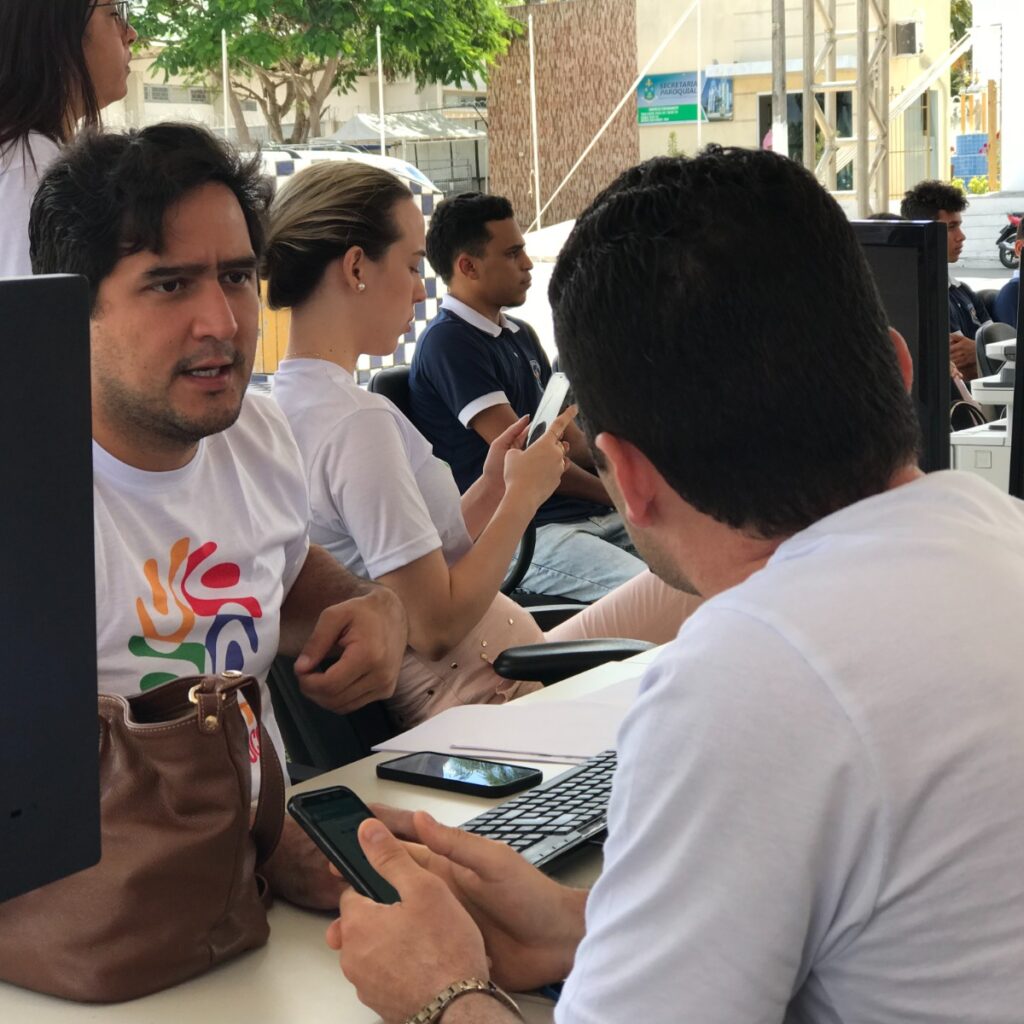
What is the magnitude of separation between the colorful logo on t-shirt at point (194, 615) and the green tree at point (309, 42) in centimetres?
1373

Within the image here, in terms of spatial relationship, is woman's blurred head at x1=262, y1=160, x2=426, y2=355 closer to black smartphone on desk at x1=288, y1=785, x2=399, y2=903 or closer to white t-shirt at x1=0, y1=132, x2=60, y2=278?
white t-shirt at x1=0, y1=132, x2=60, y2=278

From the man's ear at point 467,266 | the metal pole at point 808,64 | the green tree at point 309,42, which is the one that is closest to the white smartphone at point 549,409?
the man's ear at point 467,266

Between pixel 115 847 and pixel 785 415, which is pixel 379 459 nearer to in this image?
pixel 115 847

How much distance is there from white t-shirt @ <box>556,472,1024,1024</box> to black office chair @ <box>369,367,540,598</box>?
210 centimetres

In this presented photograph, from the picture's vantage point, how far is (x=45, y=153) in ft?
6.42

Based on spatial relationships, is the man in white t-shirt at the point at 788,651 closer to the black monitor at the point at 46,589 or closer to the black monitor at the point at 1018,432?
the black monitor at the point at 46,589

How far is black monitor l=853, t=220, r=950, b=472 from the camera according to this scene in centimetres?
177

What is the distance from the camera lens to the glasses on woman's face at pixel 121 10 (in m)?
2.06

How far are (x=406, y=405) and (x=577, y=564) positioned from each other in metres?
0.65

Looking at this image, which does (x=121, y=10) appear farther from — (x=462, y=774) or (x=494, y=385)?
(x=494, y=385)

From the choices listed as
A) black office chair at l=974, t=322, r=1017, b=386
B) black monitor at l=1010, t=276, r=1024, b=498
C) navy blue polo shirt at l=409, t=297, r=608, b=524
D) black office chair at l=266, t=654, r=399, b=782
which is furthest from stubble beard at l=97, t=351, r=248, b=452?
black office chair at l=974, t=322, r=1017, b=386

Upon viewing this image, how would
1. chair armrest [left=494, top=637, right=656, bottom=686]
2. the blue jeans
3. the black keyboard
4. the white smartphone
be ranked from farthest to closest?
the blue jeans < the white smartphone < chair armrest [left=494, top=637, right=656, bottom=686] < the black keyboard

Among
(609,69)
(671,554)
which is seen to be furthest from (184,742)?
(609,69)

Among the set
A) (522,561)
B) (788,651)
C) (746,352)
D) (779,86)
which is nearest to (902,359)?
(746,352)
